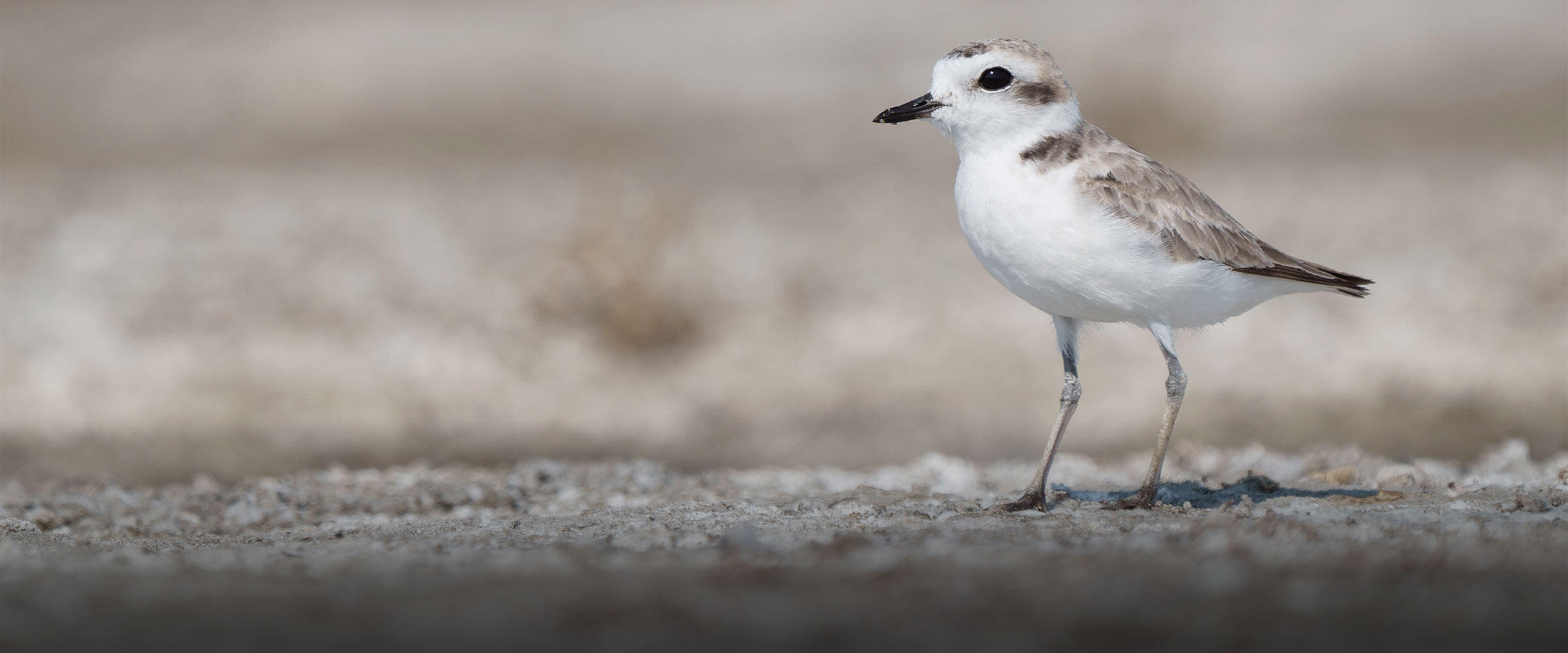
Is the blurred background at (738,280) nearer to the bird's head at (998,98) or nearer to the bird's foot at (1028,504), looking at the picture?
the bird's foot at (1028,504)

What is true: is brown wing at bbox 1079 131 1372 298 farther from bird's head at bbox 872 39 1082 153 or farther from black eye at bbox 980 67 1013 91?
black eye at bbox 980 67 1013 91

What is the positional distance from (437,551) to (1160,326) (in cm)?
379

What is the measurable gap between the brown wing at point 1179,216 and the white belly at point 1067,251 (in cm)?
7

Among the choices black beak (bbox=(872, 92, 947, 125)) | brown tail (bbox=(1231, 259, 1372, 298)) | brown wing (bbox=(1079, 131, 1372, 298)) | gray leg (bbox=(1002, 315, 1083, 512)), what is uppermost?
black beak (bbox=(872, 92, 947, 125))

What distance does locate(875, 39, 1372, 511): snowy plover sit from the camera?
240 inches

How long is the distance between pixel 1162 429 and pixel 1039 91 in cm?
186

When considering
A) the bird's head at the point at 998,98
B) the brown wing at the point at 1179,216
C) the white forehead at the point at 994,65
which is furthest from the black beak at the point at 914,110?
the brown wing at the point at 1179,216

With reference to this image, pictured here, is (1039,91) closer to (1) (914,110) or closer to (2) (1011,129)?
(2) (1011,129)

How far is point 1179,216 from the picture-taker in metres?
6.39

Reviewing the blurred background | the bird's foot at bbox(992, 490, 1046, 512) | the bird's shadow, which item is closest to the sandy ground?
the bird's shadow

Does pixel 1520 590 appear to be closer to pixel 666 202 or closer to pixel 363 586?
pixel 363 586

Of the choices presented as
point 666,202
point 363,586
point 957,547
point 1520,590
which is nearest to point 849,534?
point 957,547

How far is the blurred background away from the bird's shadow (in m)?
5.13

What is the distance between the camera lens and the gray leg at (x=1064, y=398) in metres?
6.75
